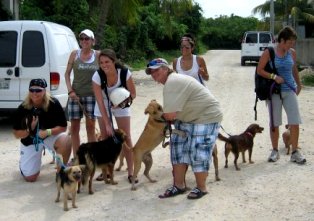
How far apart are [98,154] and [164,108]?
1088 mm

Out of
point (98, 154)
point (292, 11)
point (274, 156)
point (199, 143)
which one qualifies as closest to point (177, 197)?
point (199, 143)

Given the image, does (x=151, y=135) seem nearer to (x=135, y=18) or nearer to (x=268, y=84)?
(x=268, y=84)

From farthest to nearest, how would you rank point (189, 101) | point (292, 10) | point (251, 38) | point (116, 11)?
point (292, 10)
point (251, 38)
point (116, 11)
point (189, 101)

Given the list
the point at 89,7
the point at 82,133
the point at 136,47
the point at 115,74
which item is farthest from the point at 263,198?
the point at 136,47

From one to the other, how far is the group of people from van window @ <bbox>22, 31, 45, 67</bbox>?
238 cm

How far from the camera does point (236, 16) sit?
79188mm

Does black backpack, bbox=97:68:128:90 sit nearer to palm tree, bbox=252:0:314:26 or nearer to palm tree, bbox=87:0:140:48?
palm tree, bbox=87:0:140:48

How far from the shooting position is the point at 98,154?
19.2ft

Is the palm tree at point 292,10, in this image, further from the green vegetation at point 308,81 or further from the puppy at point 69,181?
the puppy at point 69,181

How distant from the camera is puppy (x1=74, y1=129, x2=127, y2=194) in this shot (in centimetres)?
579

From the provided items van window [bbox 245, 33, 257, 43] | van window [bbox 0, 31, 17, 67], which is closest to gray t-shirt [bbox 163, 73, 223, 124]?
van window [bbox 0, 31, 17, 67]

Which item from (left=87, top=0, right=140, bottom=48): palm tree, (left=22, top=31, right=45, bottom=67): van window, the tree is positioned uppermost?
the tree

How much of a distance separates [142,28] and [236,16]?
5016 cm

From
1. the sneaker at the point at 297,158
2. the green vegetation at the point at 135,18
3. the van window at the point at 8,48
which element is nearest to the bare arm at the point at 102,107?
the sneaker at the point at 297,158
